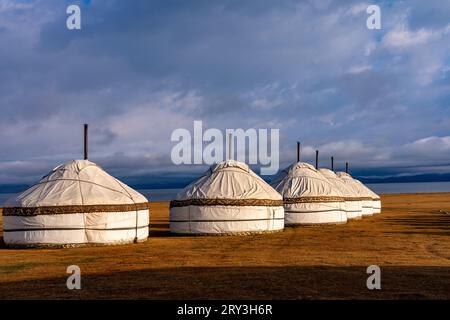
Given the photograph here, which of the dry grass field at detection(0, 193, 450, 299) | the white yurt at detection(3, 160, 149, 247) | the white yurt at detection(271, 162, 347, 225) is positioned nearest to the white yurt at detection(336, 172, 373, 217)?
the white yurt at detection(271, 162, 347, 225)

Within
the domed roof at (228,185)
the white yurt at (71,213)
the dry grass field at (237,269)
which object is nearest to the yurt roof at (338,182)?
the domed roof at (228,185)

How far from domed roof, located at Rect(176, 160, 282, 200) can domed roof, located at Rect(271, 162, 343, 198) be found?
294 centimetres

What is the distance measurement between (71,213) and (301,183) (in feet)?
33.6

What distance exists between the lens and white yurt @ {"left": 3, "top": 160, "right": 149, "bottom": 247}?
12844mm

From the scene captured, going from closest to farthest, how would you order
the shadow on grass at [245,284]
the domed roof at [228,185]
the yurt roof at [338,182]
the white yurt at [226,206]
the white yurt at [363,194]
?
the shadow on grass at [245,284] < the white yurt at [226,206] < the domed roof at [228,185] < the yurt roof at [338,182] < the white yurt at [363,194]

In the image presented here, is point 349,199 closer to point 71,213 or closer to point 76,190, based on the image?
point 76,190

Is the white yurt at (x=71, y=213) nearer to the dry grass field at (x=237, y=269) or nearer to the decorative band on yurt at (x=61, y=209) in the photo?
the decorative band on yurt at (x=61, y=209)

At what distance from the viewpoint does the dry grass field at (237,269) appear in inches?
278

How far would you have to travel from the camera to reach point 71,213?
12812mm

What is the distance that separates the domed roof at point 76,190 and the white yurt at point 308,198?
24.6 ft

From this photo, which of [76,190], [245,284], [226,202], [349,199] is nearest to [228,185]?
[226,202]
